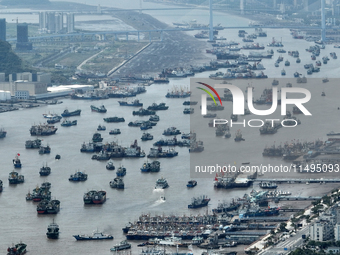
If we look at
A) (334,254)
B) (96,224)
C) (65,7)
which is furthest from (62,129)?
(65,7)

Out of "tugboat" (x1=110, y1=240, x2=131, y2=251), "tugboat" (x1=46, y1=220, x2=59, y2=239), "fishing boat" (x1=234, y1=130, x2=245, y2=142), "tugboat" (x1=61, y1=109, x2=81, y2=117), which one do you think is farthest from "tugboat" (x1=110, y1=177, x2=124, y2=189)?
"tugboat" (x1=61, y1=109, x2=81, y2=117)

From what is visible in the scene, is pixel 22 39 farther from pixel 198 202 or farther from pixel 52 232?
pixel 52 232

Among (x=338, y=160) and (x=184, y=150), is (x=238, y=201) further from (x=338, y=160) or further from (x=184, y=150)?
(x=184, y=150)

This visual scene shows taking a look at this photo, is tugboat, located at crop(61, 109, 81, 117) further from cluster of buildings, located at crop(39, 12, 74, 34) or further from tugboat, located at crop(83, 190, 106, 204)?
cluster of buildings, located at crop(39, 12, 74, 34)

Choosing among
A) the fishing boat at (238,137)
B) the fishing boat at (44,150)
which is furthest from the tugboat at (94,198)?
the fishing boat at (238,137)

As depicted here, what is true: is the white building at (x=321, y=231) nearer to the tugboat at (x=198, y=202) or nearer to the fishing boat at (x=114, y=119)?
the tugboat at (x=198, y=202)

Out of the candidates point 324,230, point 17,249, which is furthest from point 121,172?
point 324,230
